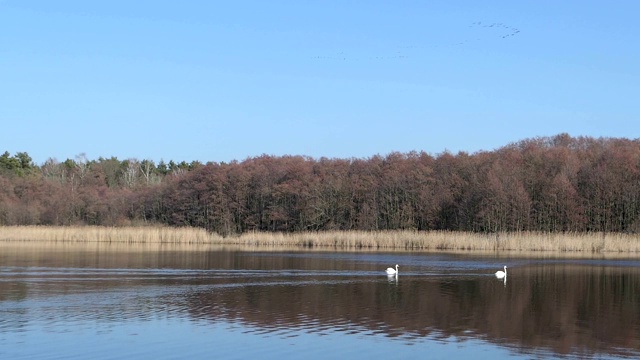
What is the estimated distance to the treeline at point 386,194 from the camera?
56844 mm

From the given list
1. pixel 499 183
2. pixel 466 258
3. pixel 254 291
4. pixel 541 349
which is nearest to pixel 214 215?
pixel 499 183

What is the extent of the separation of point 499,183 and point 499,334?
133ft

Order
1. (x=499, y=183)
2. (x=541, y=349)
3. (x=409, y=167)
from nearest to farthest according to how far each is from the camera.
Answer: (x=541, y=349) < (x=499, y=183) < (x=409, y=167)

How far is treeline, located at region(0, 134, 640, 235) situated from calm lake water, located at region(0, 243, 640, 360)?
67.0ft

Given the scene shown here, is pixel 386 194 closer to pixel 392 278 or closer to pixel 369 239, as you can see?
pixel 369 239

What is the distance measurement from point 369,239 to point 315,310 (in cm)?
3117

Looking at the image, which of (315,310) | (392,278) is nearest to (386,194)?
(392,278)

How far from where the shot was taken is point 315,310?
21.2 metres

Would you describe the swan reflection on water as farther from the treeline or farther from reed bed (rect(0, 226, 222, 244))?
reed bed (rect(0, 226, 222, 244))

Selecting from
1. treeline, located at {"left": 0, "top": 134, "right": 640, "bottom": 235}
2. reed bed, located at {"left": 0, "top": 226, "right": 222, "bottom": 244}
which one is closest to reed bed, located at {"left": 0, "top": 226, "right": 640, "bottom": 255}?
reed bed, located at {"left": 0, "top": 226, "right": 222, "bottom": 244}

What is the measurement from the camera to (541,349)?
16016 millimetres

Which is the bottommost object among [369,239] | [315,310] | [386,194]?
[315,310]

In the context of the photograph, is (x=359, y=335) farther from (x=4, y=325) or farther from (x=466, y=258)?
(x=466, y=258)

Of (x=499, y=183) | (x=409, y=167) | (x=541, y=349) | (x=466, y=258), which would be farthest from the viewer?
(x=409, y=167)
